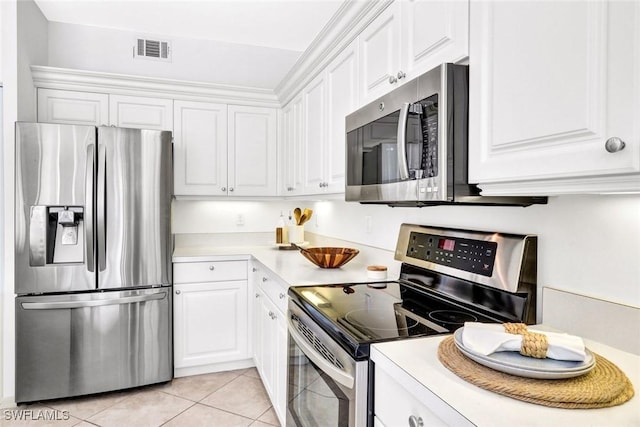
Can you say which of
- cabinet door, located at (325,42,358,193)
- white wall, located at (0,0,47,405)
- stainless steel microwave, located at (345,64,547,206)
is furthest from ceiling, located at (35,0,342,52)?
stainless steel microwave, located at (345,64,547,206)

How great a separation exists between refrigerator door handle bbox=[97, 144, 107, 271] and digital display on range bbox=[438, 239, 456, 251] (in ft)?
6.83

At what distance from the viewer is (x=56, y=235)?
244 centimetres

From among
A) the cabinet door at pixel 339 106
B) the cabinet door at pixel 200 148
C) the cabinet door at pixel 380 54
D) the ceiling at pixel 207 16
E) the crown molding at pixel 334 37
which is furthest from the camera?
the cabinet door at pixel 200 148

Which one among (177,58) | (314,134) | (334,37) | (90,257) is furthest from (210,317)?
(177,58)

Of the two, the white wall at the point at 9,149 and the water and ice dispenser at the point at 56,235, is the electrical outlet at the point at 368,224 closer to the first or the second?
the water and ice dispenser at the point at 56,235

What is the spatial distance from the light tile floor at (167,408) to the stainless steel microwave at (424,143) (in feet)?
5.34

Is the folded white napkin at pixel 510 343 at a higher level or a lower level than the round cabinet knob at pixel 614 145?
lower

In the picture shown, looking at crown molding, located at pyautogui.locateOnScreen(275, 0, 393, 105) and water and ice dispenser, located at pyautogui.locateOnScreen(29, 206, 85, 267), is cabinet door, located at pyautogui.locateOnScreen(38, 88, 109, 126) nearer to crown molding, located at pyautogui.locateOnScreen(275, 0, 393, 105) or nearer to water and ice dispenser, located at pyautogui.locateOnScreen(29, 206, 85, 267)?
water and ice dispenser, located at pyautogui.locateOnScreen(29, 206, 85, 267)

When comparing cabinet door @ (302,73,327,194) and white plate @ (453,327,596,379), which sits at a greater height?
cabinet door @ (302,73,327,194)

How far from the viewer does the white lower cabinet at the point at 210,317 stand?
2.82 metres

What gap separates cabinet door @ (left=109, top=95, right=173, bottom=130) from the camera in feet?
9.62

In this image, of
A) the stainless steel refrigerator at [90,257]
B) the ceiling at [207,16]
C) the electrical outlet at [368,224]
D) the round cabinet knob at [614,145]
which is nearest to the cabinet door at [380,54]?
the electrical outlet at [368,224]

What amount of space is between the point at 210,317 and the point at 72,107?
1831mm

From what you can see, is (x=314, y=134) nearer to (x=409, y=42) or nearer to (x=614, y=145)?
(x=409, y=42)
